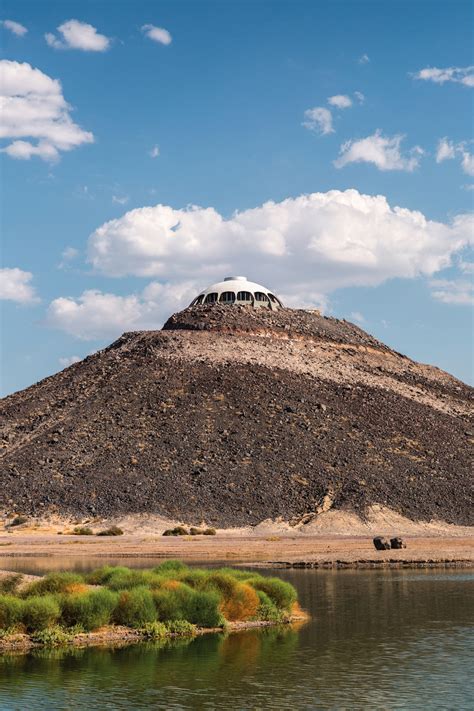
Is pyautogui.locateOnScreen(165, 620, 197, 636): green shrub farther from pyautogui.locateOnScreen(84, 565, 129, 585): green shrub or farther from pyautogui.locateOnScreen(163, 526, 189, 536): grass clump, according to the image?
pyautogui.locateOnScreen(163, 526, 189, 536): grass clump

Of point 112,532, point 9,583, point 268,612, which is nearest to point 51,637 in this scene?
point 9,583

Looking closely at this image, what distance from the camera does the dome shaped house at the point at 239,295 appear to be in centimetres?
13675

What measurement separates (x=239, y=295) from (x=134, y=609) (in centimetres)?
10594

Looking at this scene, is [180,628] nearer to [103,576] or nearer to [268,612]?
[268,612]

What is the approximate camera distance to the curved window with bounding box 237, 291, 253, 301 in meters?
137

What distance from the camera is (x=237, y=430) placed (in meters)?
101

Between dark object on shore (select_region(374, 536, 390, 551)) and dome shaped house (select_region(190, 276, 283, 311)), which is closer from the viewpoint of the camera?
dark object on shore (select_region(374, 536, 390, 551))

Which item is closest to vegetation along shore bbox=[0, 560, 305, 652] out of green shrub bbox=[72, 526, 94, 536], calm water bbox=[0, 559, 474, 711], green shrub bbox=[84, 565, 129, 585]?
green shrub bbox=[84, 565, 129, 585]

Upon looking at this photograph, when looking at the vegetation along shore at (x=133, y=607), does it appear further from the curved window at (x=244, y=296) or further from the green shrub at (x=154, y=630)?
the curved window at (x=244, y=296)

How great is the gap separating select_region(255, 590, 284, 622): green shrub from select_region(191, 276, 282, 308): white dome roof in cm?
10088

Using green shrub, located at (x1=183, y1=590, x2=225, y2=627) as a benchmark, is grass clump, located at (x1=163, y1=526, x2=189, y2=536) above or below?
above

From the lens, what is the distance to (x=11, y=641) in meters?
30.3

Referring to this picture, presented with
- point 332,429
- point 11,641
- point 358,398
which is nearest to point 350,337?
point 358,398

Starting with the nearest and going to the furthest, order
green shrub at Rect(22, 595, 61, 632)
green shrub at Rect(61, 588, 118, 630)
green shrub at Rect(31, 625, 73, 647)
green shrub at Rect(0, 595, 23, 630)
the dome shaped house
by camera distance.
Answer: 1. green shrub at Rect(31, 625, 73, 647)
2. green shrub at Rect(0, 595, 23, 630)
3. green shrub at Rect(22, 595, 61, 632)
4. green shrub at Rect(61, 588, 118, 630)
5. the dome shaped house
